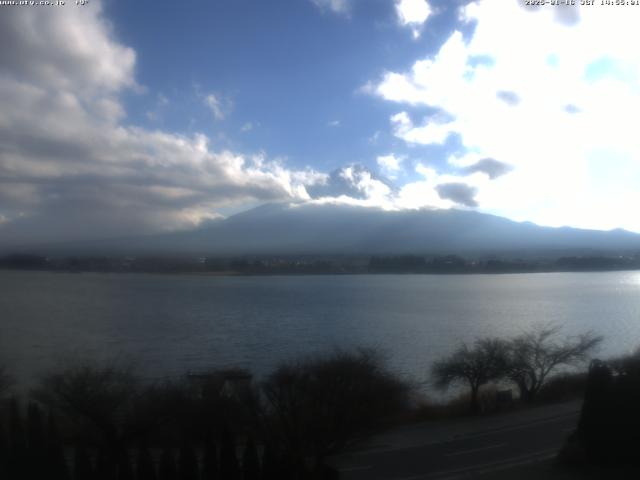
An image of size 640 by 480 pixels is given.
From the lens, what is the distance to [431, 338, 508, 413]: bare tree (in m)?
14.2

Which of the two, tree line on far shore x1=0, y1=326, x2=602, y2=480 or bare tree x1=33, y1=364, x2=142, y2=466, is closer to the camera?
tree line on far shore x1=0, y1=326, x2=602, y2=480

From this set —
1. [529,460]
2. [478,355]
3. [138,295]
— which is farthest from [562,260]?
[529,460]

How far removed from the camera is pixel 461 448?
946 centimetres

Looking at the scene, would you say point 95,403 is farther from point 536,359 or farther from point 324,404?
point 536,359

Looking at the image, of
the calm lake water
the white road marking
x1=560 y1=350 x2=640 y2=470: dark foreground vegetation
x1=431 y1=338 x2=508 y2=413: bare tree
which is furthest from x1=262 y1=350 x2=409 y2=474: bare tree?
the calm lake water

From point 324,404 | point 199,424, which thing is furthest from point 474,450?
point 199,424

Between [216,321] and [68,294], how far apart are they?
17.5 metres

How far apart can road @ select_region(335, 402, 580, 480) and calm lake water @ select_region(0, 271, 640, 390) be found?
4.61 metres

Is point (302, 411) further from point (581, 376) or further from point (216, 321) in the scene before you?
point (216, 321)

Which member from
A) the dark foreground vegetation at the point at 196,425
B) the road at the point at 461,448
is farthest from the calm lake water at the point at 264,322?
the dark foreground vegetation at the point at 196,425

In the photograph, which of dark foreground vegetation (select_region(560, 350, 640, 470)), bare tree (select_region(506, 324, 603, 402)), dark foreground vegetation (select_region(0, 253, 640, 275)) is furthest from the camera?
dark foreground vegetation (select_region(0, 253, 640, 275))

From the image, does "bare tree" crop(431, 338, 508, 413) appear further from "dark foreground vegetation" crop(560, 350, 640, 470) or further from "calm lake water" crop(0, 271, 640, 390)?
"dark foreground vegetation" crop(560, 350, 640, 470)

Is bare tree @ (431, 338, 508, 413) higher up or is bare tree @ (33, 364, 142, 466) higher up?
bare tree @ (33, 364, 142, 466)

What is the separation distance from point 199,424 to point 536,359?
33.5ft
